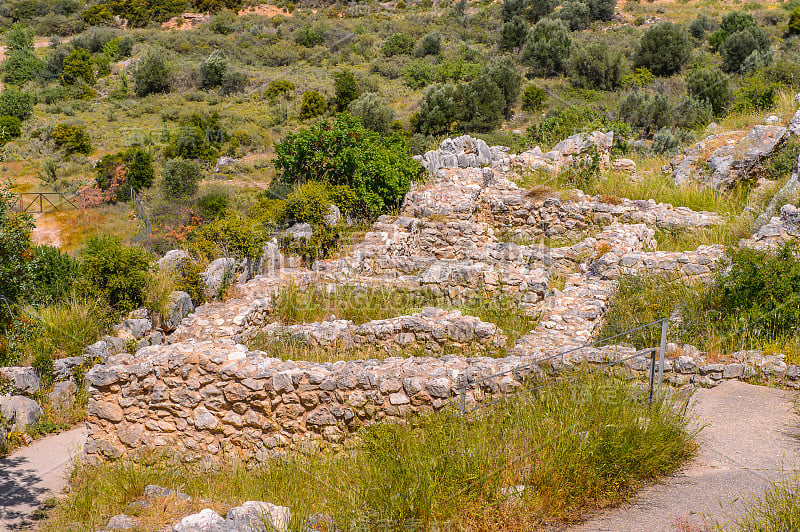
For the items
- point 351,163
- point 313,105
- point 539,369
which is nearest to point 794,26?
point 313,105

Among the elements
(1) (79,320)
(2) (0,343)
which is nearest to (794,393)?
(2) (0,343)

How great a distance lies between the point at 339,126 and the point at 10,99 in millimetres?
27211

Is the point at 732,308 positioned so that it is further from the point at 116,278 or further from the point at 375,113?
→ the point at 375,113

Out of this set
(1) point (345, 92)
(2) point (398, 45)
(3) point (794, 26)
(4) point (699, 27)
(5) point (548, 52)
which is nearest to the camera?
(1) point (345, 92)

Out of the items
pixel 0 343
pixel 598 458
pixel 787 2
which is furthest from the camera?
pixel 787 2

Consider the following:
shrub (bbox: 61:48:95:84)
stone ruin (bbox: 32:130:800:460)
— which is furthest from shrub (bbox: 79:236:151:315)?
shrub (bbox: 61:48:95:84)

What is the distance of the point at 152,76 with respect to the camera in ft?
125

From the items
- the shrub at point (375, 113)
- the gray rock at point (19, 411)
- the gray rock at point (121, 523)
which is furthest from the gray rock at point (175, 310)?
the shrub at point (375, 113)

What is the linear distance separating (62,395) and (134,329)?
1.43 metres

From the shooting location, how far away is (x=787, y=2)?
144 feet

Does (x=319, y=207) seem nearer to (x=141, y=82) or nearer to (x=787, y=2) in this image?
(x=141, y=82)

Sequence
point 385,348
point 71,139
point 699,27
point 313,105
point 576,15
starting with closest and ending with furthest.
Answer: point 385,348
point 71,139
point 313,105
point 699,27
point 576,15

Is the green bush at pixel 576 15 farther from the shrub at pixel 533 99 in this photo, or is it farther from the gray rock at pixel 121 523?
the gray rock at pixel 121 523

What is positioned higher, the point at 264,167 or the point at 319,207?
the point at 319,207
